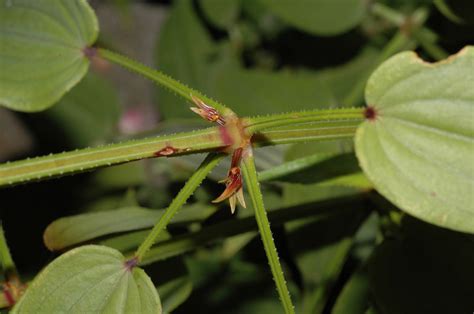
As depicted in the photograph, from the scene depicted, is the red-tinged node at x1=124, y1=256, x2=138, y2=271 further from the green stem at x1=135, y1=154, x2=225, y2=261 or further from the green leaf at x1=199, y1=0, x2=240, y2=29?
the green leaf at x1=199, y1=0, x2=240, y2=29

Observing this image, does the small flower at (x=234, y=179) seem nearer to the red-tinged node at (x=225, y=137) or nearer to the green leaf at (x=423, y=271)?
the red-tinged node at (x=225, y=137)

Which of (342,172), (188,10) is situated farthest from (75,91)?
(342,172)

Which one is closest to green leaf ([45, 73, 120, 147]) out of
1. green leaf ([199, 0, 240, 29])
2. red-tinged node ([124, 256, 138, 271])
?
green leaf ([199, 0, 240, 29])

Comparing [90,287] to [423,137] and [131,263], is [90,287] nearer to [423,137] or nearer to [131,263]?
[131,263]

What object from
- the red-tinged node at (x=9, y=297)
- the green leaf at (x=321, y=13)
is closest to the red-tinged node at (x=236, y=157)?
the red-tinged node at (x=9, y=297)

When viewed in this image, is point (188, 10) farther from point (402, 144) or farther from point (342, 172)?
point (402, 144)

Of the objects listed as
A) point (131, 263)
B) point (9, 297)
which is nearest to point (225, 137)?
point (131, 263)
